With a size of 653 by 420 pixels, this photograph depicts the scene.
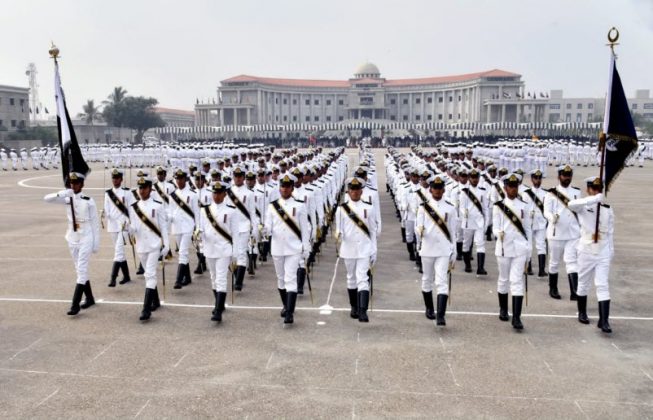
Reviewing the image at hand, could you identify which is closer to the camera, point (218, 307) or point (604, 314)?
point (604, 314)

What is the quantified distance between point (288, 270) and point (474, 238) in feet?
14.8

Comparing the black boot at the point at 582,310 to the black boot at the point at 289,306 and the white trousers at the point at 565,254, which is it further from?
the black boot at the point at 289,306

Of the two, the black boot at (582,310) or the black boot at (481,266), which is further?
the black boot at (481,266)

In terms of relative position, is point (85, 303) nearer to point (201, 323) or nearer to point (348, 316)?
point (201, 323)

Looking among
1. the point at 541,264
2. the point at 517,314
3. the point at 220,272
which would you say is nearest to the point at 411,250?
the point at 541,264

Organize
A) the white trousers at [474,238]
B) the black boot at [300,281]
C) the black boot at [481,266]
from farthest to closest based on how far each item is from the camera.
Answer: the white trousers at [474,238]
the black boot at [481,266]
the black boot at [300,281]

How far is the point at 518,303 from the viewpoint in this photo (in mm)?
6891

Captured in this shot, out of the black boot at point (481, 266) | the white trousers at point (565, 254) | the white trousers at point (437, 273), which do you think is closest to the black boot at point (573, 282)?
the white trousers at point (565, 254)

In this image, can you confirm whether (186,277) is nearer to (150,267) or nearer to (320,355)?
(150,267)

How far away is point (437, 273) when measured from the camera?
23.4 ft

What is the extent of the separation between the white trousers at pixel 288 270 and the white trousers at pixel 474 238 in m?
4.16

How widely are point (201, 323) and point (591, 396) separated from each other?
4.70m

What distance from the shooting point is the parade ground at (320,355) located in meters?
4.95

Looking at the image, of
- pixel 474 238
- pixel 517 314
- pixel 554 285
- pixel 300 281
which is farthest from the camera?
pixel 474 238
